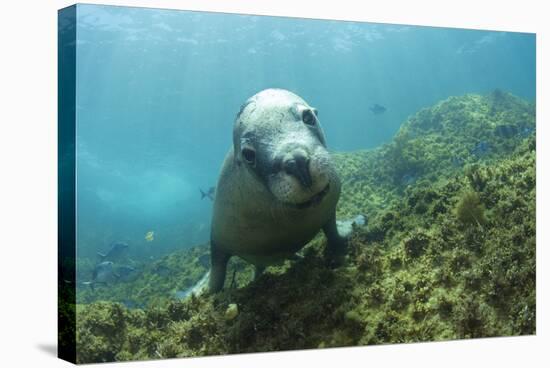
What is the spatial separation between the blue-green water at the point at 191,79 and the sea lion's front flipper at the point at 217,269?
1.92 m

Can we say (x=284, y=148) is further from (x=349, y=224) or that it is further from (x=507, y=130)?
(x=507, y=130)

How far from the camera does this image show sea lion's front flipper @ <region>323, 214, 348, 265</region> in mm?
6305

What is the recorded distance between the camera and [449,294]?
18.1ft

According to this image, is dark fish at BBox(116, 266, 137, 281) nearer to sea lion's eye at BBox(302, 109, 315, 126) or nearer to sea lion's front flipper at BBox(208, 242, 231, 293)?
A: sea lion's front flipper at BBox(208, 242, 231, 293)

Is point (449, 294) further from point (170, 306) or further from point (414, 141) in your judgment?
point (414, 141)

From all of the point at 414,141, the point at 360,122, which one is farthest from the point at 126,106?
the point at 360,122

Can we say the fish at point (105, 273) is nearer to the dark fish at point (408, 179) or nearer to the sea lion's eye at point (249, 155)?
the sea lion's eye at point (249, 155)

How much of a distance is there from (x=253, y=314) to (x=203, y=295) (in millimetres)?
1157

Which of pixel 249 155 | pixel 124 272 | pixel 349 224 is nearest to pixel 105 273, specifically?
pixel 124 272

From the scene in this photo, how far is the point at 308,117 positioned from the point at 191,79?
28.4m

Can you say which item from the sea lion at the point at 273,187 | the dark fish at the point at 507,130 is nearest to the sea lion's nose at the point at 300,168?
the sea lion at the point at 273,187

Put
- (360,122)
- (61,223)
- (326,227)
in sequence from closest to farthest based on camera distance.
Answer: (61,223)
(326,227)
(360,122)

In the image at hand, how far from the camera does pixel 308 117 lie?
17.5 feet

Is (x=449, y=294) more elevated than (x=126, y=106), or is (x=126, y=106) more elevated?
(x=449, y=294)
